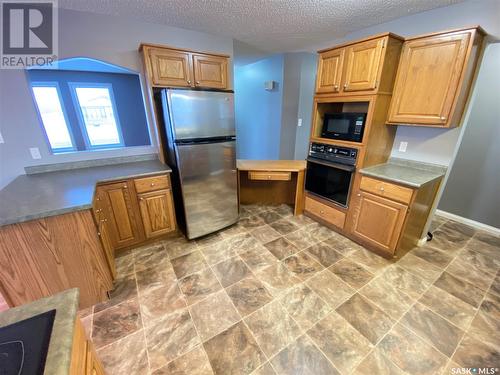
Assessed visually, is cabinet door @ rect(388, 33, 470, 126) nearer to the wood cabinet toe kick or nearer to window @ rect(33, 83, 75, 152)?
the wood cabinet toe kick

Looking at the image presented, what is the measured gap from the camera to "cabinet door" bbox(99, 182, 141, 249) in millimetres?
2102

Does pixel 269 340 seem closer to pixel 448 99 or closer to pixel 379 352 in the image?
pixel 379 352

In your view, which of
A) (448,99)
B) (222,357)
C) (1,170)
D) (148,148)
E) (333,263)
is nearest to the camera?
(222,357)

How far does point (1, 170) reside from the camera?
6.66ft

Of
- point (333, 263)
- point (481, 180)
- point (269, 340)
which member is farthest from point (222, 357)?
point (481, 180)

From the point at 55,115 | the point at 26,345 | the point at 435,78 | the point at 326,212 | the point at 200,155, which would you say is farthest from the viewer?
the point at 55,115

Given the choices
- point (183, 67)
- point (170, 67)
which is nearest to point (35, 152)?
point (170, 67)

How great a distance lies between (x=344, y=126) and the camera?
243 centimetres

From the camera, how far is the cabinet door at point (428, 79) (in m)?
1.79

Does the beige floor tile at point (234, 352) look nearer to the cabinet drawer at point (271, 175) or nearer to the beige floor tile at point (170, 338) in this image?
the beige floor tile at point (170, 338)

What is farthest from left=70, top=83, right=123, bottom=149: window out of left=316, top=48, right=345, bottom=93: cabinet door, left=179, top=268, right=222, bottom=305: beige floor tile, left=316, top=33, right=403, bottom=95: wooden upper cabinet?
left=316, top=33, right=403, bottom=95: wooden upper cabinet

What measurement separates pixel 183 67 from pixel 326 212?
2454 millimetres

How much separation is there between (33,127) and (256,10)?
250cm

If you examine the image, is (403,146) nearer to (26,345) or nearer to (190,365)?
(190,365)
